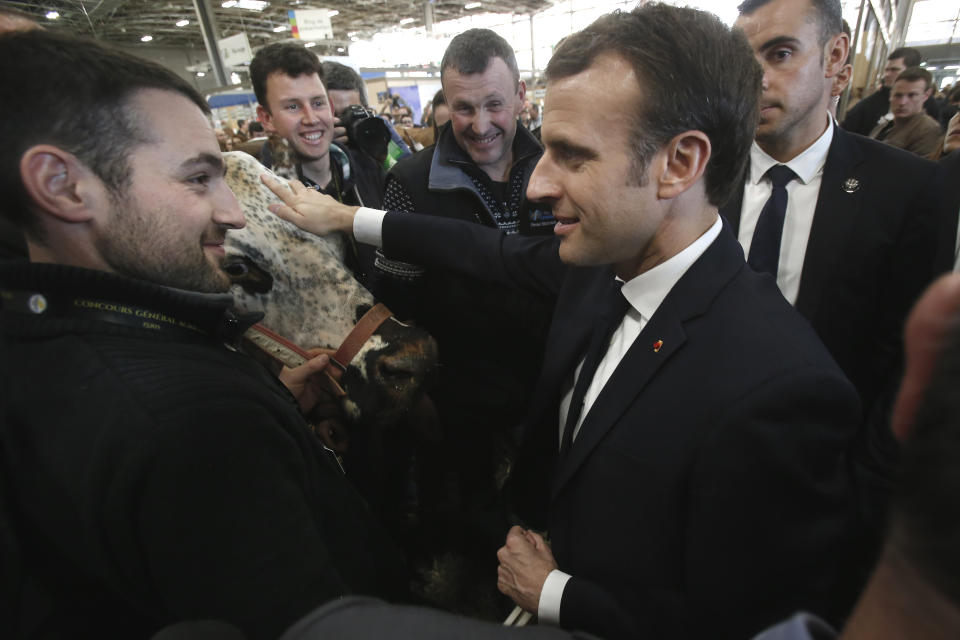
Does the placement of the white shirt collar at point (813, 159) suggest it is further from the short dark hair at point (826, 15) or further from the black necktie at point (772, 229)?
the short dark hair at point (826, 15)

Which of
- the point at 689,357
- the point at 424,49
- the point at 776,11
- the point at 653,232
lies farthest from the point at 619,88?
the point at 424,49

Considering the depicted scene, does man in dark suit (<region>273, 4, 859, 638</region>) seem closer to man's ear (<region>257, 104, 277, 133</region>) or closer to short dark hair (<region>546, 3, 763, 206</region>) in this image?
short dark hair (<region>546, 3, 763, 206</region>)

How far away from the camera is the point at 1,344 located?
0.84 m

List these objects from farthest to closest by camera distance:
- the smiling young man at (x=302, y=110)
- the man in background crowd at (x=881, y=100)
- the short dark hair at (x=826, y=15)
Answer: the man in background crowd at (x=881, y=100)
the smiling young man at (x=302, y=110)
the short dark hair at (x=826, y=15)

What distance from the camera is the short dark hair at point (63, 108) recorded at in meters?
0.85

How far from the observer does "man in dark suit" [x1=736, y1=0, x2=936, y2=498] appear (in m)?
1.66

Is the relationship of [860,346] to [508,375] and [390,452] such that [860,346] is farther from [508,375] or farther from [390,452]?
[390,452]

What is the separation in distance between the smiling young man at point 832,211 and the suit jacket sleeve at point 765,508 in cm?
87

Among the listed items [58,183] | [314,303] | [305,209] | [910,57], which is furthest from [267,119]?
[910,57]

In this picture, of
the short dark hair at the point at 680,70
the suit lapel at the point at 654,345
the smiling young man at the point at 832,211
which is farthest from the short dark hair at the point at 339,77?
the suit lapel at the point at 654,345

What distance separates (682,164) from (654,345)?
474 mm

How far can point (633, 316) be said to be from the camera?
1.27 meters

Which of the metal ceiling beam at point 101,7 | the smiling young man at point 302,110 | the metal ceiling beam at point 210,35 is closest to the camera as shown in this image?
the smiling young man at point 302,110

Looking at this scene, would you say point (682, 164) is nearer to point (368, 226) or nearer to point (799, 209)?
point (799, 209)
